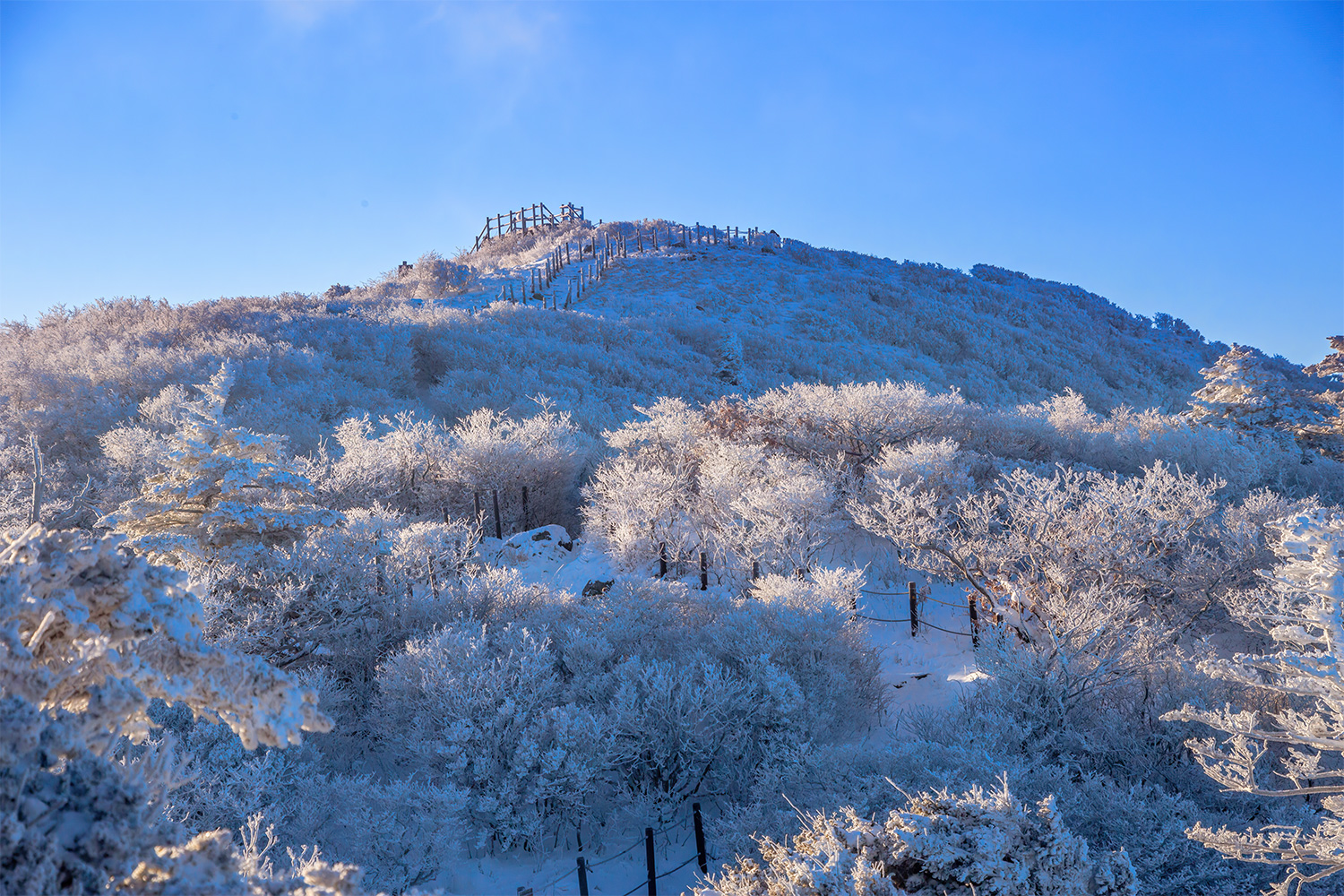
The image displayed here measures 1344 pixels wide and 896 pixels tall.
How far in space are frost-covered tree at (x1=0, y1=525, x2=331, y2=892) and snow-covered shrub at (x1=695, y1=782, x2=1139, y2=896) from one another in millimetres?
3517

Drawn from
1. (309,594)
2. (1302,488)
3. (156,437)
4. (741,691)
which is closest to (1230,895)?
(741,691)

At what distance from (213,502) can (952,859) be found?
1067 cm

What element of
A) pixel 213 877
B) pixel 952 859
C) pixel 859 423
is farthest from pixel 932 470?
pixel 213 877

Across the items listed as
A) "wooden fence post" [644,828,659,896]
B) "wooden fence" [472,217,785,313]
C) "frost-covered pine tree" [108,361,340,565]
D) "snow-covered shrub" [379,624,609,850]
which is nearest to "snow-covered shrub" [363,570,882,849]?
"snow-covered shrub" [379,624,609,850]

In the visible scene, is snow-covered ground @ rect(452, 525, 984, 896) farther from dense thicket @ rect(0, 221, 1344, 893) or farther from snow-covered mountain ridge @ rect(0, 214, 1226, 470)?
snow-covered mountain ridge @ rect(0, 214, 1226, 470)

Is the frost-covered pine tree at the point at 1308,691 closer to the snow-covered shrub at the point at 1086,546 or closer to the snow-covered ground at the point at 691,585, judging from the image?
the snow-covered ground at the point at 691,585

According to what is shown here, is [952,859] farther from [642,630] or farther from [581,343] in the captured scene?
[581,343]

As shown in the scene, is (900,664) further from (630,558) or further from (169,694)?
(169,694)

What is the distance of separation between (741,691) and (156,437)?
50.9ft

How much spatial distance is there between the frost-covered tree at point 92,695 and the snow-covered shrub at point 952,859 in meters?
3.52

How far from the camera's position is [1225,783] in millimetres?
4863

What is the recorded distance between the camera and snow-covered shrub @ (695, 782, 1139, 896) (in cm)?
418

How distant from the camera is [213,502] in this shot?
10.2 meters

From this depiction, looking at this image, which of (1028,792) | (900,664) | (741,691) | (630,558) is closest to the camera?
(1028,792)
